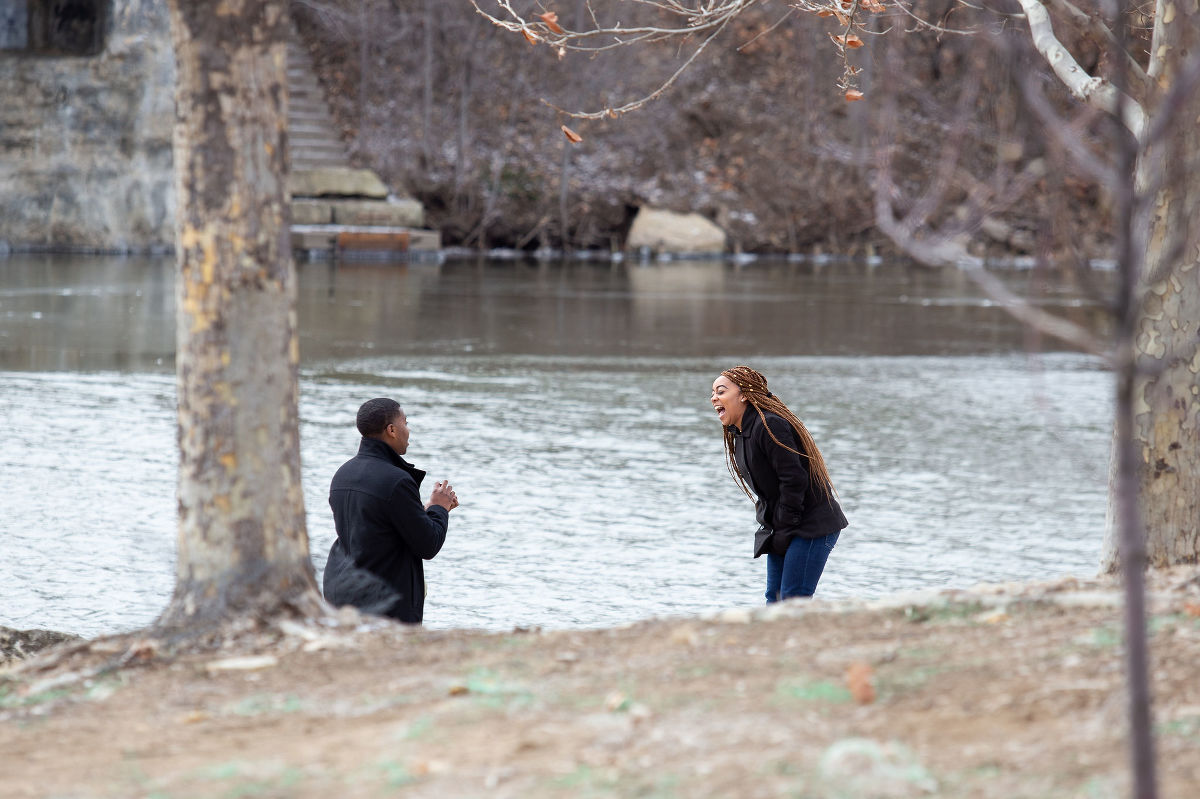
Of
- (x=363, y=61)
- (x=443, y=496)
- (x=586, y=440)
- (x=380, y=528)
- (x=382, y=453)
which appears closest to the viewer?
(x=380, y=528)

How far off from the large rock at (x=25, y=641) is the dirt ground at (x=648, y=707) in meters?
1.25

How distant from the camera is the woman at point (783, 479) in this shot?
630cm

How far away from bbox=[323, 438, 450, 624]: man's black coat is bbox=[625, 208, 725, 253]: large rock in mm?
32224

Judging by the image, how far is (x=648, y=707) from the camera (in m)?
3.83

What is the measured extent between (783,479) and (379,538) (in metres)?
1.84

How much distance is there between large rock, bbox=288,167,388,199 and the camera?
111 ft

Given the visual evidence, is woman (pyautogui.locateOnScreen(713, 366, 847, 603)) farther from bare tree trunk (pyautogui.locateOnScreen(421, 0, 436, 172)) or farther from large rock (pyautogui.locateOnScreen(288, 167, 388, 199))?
bare tree trunk (pyautogui.locateOnScreen(421, 0, 436, 172))

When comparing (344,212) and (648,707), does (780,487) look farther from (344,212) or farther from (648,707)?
(344,212)

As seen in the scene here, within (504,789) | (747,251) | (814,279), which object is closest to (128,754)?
(504,789)

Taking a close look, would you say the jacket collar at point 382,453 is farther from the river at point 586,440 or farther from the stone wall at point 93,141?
the stone wall at point 93,141

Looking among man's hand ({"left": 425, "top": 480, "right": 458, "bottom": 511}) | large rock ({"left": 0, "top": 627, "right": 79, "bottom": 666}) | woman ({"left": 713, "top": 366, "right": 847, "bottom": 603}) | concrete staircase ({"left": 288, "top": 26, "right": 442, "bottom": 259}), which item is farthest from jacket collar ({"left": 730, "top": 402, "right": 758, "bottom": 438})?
concrete staircase ({"left": 288, "top": 26, "right": 442, "bottom": 259})

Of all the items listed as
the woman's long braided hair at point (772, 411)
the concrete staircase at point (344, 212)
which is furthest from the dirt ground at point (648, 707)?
the concrete staircase at point (344, 212)

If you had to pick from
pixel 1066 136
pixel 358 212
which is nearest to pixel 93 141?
pixel 358 212

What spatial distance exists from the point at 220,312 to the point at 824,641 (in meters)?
2.27
